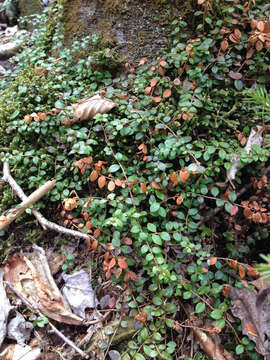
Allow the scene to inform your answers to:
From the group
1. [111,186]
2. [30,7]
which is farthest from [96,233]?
[30,7]

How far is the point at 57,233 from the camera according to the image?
2623 mm

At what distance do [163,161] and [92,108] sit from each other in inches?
31.3

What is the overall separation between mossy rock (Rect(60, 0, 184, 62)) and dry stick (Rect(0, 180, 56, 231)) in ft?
4.81

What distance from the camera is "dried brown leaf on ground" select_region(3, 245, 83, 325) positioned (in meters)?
2.20

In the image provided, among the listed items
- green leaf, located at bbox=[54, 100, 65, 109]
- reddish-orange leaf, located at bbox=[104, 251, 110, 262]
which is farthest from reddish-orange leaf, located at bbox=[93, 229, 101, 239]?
green leaf, located at bbox=[54, 100, 65, 109]

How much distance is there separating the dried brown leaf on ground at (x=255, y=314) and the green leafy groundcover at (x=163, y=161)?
0.06 m

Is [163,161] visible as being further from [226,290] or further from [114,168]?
[226,290]

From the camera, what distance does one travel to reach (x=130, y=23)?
2947 millimetres

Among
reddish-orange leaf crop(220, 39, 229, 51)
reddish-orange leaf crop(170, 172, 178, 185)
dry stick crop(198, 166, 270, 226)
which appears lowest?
dry stick crop(198, 166, 270, 226)

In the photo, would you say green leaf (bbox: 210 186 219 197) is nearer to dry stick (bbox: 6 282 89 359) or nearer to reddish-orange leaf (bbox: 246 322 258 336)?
reddish-orange leaf (bbox: 246 322 258 336)

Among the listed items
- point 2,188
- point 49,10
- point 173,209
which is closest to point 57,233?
point 2,188

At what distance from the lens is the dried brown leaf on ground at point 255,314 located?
191cm

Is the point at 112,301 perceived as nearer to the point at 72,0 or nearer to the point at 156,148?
the point at 156,148

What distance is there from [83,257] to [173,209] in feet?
2.82
